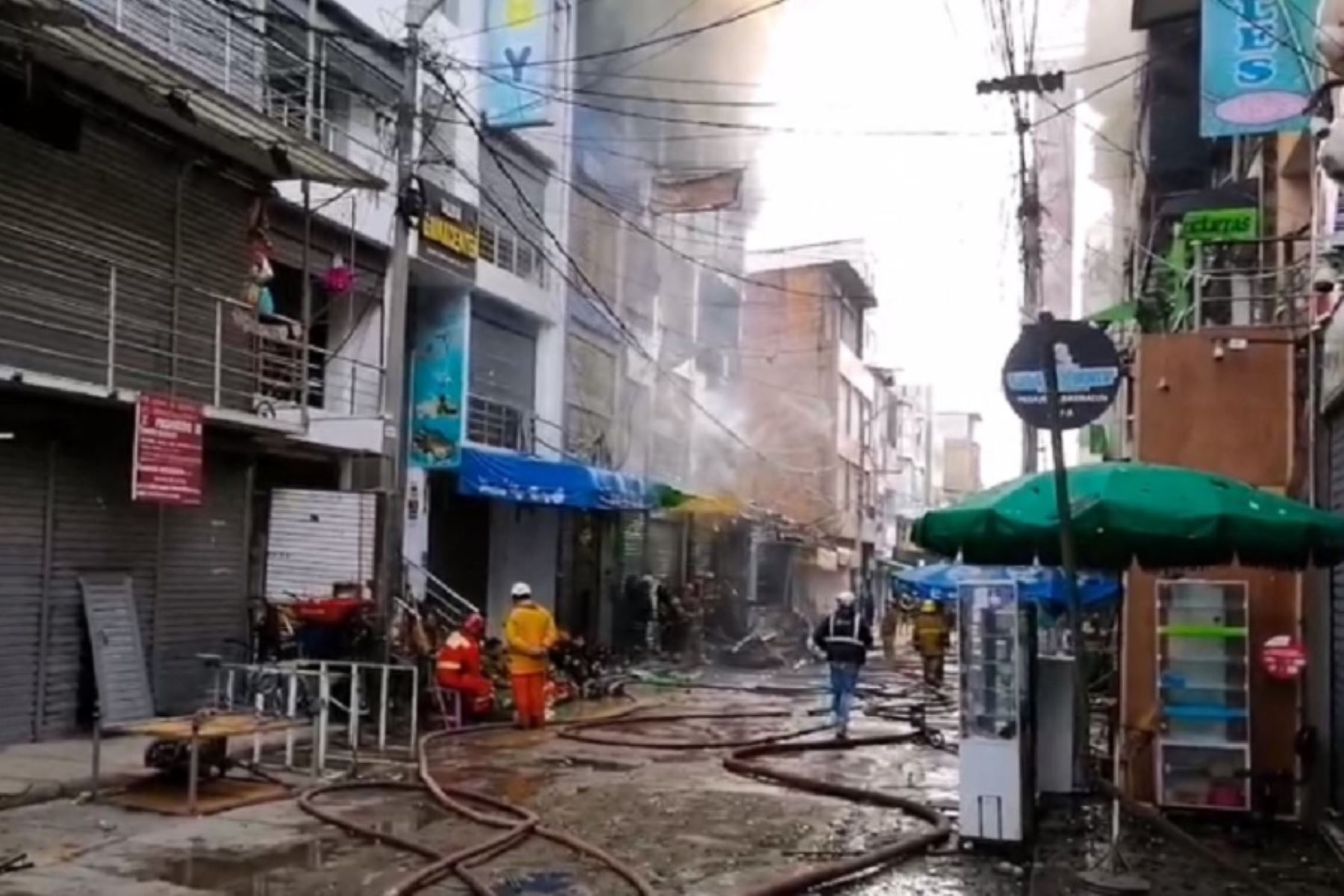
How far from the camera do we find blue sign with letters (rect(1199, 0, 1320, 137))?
38.3 feet

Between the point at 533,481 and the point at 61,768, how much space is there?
10.6 m

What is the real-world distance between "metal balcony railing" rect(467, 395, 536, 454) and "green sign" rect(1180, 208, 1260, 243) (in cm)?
1157

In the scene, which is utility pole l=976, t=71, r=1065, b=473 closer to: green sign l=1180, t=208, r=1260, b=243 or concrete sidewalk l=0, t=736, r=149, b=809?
green sign l=1180, t=208, r=1260, b=243

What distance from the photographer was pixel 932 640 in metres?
24.0

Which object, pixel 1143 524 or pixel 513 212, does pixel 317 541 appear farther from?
pixel 513 212

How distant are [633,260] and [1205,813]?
2120 cm

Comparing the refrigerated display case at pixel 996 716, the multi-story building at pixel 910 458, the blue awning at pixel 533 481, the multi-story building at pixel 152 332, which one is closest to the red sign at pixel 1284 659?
the refrigerated display case at pixel 996 716

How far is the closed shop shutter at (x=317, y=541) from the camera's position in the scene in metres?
15.6

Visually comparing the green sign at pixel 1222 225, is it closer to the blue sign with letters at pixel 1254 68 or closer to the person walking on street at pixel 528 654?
the blue sign with letters at pixel 1254 68

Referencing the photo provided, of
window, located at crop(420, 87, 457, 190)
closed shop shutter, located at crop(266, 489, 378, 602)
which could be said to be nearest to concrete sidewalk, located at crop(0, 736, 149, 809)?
closed shop shutter, located at crop(266, 489, 378, 602)

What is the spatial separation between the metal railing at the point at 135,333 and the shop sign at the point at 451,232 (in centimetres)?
356

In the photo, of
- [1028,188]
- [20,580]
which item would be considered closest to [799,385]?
[1028,188]

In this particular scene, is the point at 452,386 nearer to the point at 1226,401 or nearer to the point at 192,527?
the point at 192,527

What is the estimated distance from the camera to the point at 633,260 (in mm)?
30234
